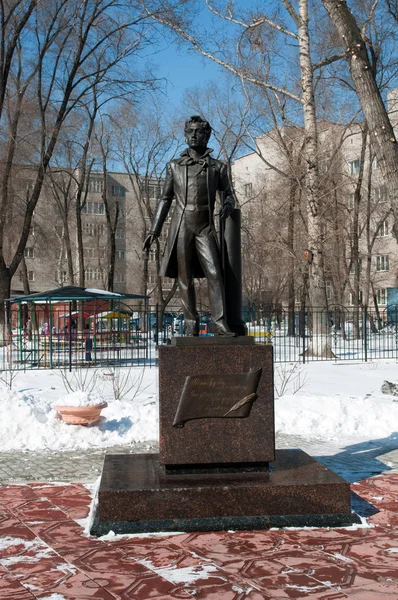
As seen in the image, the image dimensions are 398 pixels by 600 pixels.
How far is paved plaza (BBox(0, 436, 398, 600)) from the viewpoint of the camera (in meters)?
4.06

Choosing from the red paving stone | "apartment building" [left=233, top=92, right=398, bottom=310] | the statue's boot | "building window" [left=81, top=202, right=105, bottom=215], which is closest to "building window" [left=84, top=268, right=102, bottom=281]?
"building window" [left=81, top=202, right=105, bottom=215]

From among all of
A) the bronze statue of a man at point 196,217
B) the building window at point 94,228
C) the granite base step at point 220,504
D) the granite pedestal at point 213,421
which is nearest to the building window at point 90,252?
the building window at point 94,228

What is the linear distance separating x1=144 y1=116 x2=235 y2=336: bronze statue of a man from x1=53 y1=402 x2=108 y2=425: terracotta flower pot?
3236 mm

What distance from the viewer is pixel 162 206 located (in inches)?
262

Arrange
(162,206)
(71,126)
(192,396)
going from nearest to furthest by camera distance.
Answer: (192,396) → (162,206) → (71,126)

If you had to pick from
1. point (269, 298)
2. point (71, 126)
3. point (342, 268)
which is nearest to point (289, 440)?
point (71, 126)

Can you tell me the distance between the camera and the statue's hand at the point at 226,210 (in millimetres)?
6324

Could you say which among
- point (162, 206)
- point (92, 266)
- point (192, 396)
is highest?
point (92, 266)

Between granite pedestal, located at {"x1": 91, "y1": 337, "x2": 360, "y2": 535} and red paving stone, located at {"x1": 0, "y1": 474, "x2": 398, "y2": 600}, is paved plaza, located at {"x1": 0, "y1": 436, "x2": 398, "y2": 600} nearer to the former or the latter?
red paving stone, located at {"x1": 0, "y1": 474, "x2": 398, "y2": 600}

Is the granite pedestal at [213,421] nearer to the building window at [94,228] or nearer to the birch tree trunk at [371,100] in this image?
the birch tree trunk at [371,100]

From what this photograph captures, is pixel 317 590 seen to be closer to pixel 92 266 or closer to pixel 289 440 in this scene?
pixel 289 440

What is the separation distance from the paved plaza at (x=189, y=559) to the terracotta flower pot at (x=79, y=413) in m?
2.68

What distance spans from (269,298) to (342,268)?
16094mm

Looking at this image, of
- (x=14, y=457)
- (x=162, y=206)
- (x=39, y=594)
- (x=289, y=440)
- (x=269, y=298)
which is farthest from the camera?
(x=269, y=298)
